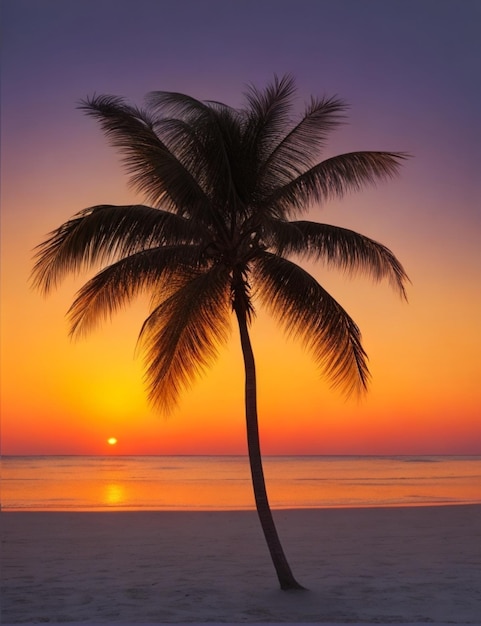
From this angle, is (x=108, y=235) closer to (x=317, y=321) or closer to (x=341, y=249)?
(x=317, y=321)

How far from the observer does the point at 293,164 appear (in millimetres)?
11352

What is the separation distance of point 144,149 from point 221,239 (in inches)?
59.5

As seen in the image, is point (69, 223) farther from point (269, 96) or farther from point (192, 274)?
point (269, 96)

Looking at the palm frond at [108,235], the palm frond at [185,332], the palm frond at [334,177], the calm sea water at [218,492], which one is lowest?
the calm sea water at [218,492]

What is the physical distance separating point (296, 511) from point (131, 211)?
14252 millimetres

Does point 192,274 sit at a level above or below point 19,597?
above

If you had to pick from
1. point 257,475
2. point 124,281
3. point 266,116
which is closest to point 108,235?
point 124,281

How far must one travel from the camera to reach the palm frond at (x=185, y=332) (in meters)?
10.7

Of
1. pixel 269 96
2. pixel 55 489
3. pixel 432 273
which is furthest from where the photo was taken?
pixel 55 489

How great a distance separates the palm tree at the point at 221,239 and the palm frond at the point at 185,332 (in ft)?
0.05

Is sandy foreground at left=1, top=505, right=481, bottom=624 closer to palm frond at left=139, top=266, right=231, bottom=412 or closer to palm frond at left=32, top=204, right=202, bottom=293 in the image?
palm frond at left=139, top=266, right=231, bottom=412

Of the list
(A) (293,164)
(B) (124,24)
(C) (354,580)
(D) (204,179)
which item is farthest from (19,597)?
(B) (124,24)

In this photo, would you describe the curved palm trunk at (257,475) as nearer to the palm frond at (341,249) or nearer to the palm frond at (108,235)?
the palm frond at (341,249)

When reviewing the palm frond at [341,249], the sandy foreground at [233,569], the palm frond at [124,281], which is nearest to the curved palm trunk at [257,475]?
the sandy foreground at [233,569]
